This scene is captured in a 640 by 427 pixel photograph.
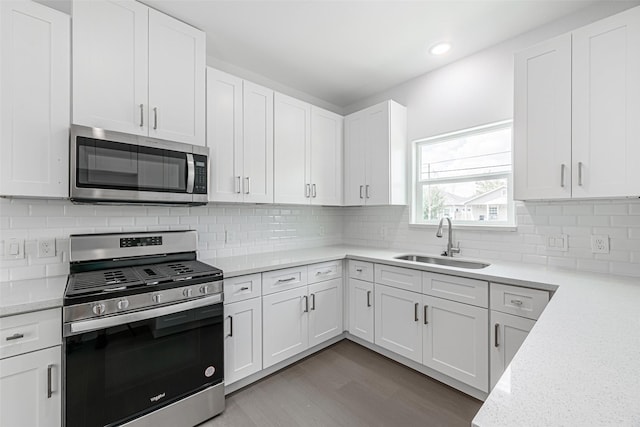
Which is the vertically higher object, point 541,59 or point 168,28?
point 168,28

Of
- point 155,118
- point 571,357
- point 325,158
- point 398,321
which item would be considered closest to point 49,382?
point 155,118

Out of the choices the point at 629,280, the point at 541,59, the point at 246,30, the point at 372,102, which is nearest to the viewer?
the point at 629,280

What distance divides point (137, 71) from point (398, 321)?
274 cm

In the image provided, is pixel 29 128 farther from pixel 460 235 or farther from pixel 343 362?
pixel 460 235

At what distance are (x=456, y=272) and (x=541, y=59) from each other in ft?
5.19

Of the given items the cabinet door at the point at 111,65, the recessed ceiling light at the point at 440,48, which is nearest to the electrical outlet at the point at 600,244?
the recessed ceiling light at the point at 440,48

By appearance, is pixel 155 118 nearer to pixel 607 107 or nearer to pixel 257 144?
pixel 257 144

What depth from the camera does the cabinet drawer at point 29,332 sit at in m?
1.28

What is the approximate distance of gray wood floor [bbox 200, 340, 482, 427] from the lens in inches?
71.9

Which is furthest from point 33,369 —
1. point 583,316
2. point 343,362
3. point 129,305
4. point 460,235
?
point 460,235

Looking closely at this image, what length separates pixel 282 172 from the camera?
2746 millimetres

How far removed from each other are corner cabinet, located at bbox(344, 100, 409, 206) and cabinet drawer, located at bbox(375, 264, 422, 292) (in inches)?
29.5

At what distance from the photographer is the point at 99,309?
1412 mm

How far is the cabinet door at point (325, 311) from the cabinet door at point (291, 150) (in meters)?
0.89
